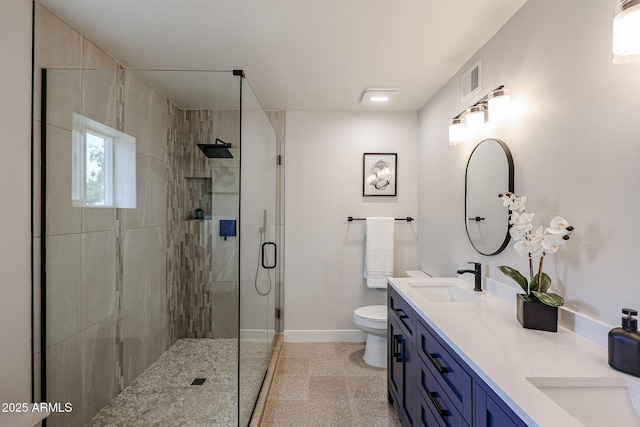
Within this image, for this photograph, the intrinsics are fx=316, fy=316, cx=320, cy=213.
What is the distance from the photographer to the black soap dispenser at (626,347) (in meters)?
0.91

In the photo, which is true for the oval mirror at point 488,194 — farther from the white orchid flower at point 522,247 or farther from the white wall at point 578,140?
the white orchid flower at point 522,247

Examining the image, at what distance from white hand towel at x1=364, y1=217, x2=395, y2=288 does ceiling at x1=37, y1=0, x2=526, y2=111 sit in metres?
1.34

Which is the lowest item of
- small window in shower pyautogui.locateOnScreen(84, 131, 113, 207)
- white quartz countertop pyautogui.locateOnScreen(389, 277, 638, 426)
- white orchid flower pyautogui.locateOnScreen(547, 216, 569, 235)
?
white quartz countertop pyautogui.locateOnScreen(389, 277, 638, 426)

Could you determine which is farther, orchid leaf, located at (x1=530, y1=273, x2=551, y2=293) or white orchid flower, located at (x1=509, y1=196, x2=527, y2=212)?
white orchid flower, located at (x1=509, y1=196, x2=527, y2=212)

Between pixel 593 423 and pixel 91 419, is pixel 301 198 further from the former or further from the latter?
pixel 593 423

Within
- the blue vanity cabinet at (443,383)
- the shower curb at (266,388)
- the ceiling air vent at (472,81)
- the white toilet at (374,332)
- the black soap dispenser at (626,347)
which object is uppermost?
the ceiling air vent at (472,81)

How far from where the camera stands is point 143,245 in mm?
1812

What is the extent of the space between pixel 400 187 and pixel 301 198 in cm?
104

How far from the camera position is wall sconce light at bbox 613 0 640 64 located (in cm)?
91

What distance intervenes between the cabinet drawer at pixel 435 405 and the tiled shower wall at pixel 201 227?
1032mm

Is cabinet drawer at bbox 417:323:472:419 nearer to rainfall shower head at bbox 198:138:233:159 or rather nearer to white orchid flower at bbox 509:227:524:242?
white orchid flower at bbox 509:227:524:242

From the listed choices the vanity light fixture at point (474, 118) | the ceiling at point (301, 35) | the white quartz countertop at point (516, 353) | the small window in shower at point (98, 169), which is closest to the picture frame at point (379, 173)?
the ceiling at point (301, 35)

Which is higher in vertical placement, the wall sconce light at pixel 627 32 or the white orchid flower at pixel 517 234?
the wall sconce light at pixel 627 32

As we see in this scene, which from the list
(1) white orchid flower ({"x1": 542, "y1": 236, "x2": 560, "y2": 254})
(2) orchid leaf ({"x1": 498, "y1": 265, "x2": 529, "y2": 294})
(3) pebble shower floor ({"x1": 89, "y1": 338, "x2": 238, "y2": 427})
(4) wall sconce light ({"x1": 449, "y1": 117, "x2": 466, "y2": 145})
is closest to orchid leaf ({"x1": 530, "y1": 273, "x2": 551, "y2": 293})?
(2) orchid leaf ({"x1": 498, "y1": 265, "x2": 529, "y2": 294})
